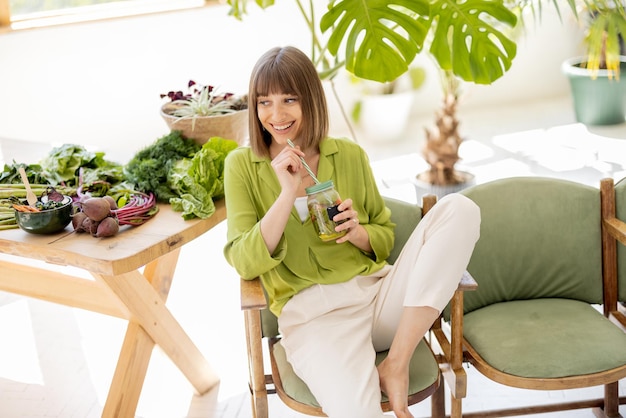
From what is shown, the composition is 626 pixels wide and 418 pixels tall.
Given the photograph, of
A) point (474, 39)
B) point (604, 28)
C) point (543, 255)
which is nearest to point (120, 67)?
point (604, 28)

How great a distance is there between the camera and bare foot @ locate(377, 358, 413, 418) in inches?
69.7

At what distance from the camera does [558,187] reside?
2.21 meters

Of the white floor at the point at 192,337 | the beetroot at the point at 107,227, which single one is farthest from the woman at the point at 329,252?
the white floor at the point at 192,337

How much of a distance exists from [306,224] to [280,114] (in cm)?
32

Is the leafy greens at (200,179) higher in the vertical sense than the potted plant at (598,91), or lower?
higher

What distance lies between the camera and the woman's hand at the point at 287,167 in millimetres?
1962

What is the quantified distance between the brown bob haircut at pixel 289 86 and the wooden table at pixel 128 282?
35cm

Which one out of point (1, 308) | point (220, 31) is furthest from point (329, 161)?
point (220, 31)

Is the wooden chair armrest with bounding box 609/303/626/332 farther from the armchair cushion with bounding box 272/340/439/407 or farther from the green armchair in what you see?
the armchair cushion with bounding box 272/340/439/407

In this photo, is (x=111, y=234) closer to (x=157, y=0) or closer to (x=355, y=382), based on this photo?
(x=355, y=382)

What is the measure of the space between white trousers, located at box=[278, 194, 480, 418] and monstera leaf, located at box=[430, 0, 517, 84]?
612 mm

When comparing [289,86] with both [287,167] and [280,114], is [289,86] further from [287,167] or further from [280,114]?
[287,167]

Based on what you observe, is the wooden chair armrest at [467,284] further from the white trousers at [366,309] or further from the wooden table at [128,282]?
the wooden table at [128,282]

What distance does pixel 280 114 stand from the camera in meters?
2.03
